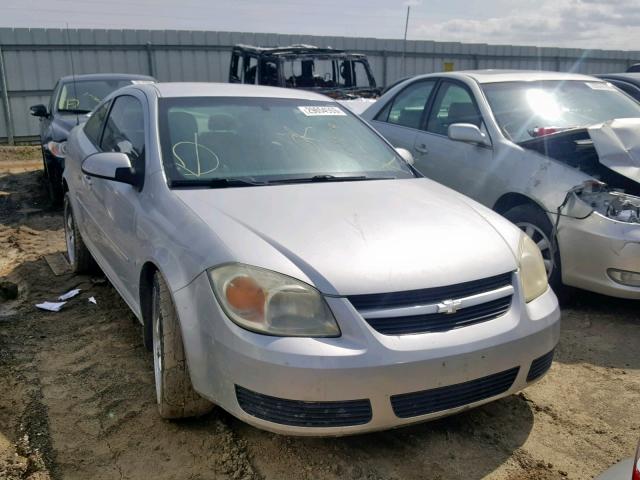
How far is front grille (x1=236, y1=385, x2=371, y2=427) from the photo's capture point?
2.21 metres

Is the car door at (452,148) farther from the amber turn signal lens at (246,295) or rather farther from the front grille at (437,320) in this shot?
the amber turn signal lens at (246,295)

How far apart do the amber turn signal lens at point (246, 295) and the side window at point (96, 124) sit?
2.53 m

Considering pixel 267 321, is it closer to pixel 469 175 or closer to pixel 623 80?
pixel 469 175

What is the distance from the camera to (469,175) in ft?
16.0

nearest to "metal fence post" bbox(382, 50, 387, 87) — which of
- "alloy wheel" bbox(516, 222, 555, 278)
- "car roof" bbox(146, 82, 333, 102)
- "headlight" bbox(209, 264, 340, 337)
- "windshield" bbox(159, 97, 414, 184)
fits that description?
"alloy wheel" bbox(516, 222, 555, 278)

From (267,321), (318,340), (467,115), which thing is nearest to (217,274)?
(267,321)

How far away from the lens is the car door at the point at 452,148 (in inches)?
190

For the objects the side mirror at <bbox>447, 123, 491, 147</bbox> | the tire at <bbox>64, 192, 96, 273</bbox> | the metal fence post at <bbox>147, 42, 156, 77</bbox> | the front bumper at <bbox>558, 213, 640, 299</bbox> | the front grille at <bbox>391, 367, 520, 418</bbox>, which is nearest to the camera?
the front grille at <bbox>391, 367, 520, 418</bbox>

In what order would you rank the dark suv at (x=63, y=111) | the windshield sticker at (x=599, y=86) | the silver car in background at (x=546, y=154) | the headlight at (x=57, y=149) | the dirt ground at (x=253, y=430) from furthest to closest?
the dark suv at (x=63, y=111), the headlight at (x=57, y=149), the windshield sticker at (x=599, y=86), the silver car in background at (x=546, y=154), the dirt ground at (x=253, y=430)

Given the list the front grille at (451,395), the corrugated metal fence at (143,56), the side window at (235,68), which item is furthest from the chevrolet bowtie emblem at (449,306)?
the corrugated metal fence at (143,56)

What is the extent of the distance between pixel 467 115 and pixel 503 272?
2950 millimetres

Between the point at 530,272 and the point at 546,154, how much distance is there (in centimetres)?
197

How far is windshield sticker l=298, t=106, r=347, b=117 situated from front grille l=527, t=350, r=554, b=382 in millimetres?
1995

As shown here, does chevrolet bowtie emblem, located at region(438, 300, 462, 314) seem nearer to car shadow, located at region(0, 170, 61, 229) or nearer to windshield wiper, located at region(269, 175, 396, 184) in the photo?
windshield wiper, located at region(269, 175, 396, 184)
